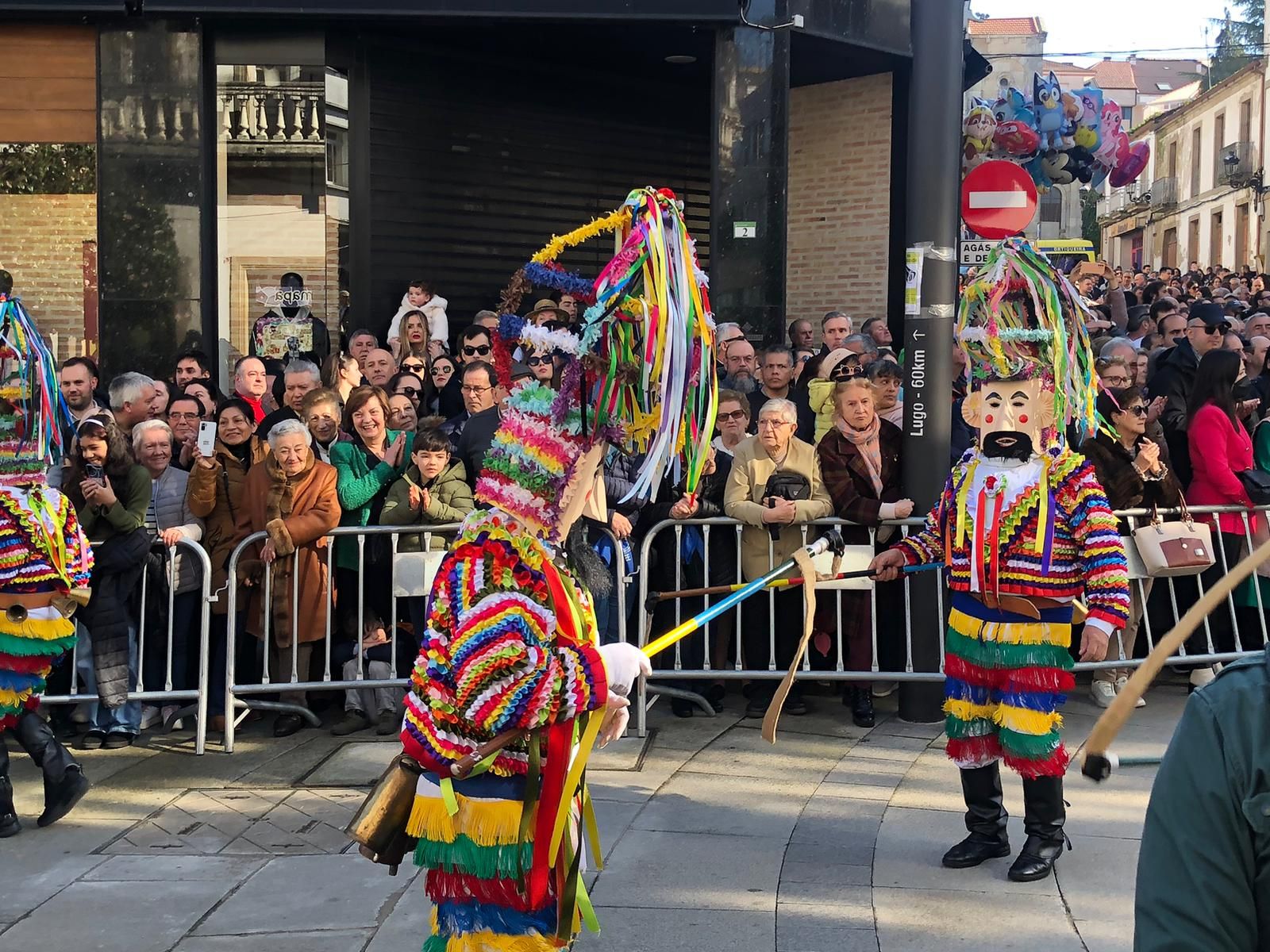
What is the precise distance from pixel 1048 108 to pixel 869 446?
8993 mm

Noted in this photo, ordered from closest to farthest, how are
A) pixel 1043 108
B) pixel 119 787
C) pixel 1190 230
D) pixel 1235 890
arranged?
pixel 1235 890
pixel 119 787
pixel 1043 108
pixel 1190 230

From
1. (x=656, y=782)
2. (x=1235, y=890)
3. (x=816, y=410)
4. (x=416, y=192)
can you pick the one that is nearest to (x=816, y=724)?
(x=656, y=782)

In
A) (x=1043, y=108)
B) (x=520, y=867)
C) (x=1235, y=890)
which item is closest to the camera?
(x=1235, y=890)

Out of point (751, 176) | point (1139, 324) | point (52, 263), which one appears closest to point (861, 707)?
point (751, 176)

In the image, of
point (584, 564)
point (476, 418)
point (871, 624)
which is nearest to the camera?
point (584, 564)

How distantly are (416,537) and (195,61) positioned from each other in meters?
5.78

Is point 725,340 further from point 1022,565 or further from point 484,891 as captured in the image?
point 484,891

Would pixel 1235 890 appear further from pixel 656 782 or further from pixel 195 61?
pixel 195 61

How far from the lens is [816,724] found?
7723 millimetres

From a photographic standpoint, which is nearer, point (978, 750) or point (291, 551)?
point (978, 750)

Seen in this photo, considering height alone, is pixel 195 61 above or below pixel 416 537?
above

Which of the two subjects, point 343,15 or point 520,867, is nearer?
point 520,867

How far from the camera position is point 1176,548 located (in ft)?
26.1

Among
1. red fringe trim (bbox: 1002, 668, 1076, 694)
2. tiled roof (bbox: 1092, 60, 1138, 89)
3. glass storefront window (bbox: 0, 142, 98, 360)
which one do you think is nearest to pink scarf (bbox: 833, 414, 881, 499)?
red fringe trim (bbox: 1002, 668, 1076, 694)
